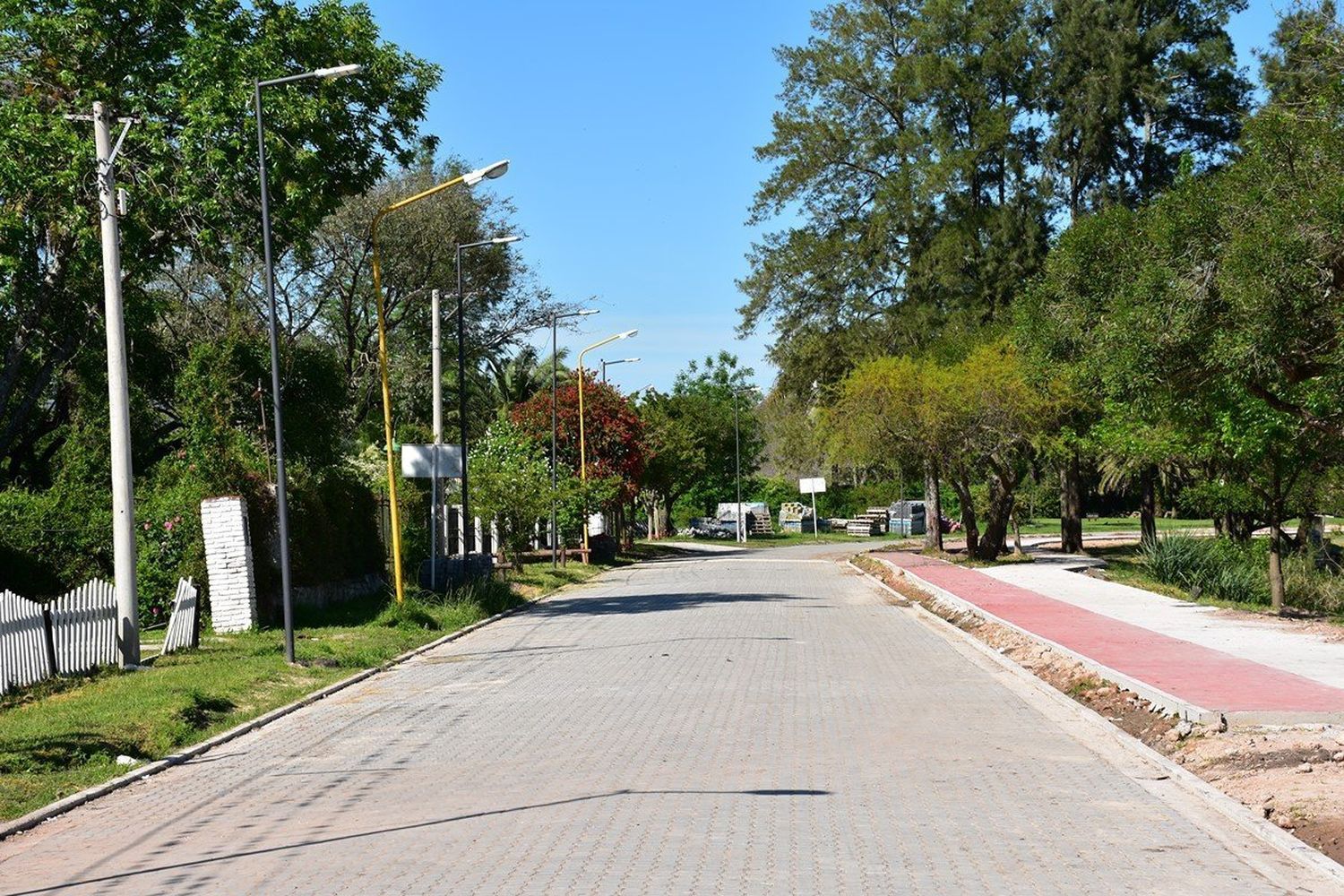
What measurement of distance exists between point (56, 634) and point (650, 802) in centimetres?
935

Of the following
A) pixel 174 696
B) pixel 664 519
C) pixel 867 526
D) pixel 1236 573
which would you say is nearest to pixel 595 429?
pixel 664 519

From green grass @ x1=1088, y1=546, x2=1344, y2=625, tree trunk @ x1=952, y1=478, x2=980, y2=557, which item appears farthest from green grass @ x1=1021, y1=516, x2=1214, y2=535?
tree trunk @ x1=952, y1=478, x2=980, y2=557

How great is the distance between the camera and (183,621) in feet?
63.2

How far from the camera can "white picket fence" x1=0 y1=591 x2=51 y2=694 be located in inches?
572

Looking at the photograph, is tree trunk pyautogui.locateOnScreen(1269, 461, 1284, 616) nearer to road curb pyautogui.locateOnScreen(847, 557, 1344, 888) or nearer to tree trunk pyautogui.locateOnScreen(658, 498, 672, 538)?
road curb pyautogui.locateOnScreen(847, 557, 1344, 888)

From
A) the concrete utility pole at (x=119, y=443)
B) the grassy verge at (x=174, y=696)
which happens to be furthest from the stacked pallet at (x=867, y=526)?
the concrete utility pole at (x=119, y=443)

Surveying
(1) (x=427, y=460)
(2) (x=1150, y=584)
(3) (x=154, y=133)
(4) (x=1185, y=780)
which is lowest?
(2) (x=1150, y=584)

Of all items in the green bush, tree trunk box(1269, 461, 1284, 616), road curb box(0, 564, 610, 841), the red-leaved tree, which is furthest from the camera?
the red-leaved tree

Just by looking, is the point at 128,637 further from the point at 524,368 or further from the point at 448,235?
the point at 524,368

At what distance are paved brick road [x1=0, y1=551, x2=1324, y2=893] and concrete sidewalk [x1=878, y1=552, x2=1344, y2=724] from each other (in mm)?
1422

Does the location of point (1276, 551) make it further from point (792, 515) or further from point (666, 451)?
point (792, 515)

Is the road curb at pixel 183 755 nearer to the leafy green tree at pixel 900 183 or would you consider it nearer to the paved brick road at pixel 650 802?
the paved brick road at pixel 650 802

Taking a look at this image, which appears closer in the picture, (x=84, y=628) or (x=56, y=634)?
(x=56, y=634)

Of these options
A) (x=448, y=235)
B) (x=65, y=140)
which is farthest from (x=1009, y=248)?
(x=65, y=140)
